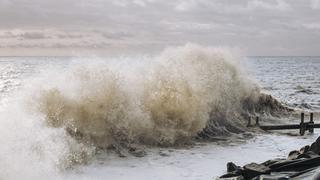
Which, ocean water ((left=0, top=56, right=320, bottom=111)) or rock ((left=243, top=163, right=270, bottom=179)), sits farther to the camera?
ocean water ((left=0, top=56, right=320, bottom=111))

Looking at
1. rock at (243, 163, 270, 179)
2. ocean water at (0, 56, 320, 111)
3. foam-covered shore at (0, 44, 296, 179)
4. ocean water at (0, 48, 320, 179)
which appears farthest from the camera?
ocean water at (0, 56, 320, 111)

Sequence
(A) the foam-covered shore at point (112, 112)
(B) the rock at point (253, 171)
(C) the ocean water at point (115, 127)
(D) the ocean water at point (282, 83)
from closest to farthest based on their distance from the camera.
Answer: (B) the rock at point (253, 171) < (C) the ocean water at point (115, 127) < (A) the foam-covered shore at point (112, 112) < (D) the ocean water at point (282, 83)

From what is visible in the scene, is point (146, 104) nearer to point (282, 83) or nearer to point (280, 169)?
point (280, 169)

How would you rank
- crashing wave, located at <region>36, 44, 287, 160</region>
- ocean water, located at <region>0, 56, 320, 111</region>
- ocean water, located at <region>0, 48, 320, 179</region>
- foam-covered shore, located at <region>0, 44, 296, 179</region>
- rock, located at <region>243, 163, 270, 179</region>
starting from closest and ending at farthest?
rock, located at <region>243, 163, 270, 179</region> < ocean water, located at <region>0, 48, 320, 179</region> < foam-covered shore, located at <region>0, 44, 296, 179</region> < crashing wave, located at <region>36, 44, 287, 160</region> < ocean water, located at <region>0, 56, 320, 111</region>

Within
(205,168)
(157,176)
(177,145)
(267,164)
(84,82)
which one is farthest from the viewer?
(84,82)

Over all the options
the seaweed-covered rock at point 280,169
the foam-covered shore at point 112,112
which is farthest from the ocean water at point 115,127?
the seaweed-covered rock at point 280,169

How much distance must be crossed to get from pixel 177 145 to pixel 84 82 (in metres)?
3.85

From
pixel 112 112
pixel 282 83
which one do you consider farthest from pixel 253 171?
pixel 282 83

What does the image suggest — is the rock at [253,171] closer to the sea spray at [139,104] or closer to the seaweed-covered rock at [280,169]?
the seaweed-covered rock at [280,169]

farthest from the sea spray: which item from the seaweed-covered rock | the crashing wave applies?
the seaweed-covered rock

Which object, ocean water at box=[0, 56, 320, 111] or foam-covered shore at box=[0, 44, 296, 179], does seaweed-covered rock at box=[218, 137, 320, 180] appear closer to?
foam-covered shore at box=[0, 44, 296, 179]

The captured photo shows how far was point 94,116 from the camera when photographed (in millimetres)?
13883

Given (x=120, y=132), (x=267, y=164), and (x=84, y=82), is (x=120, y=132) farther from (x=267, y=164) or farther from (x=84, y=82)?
(x=267, y=164)

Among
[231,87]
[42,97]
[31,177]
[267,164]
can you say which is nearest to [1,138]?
[31,177]
